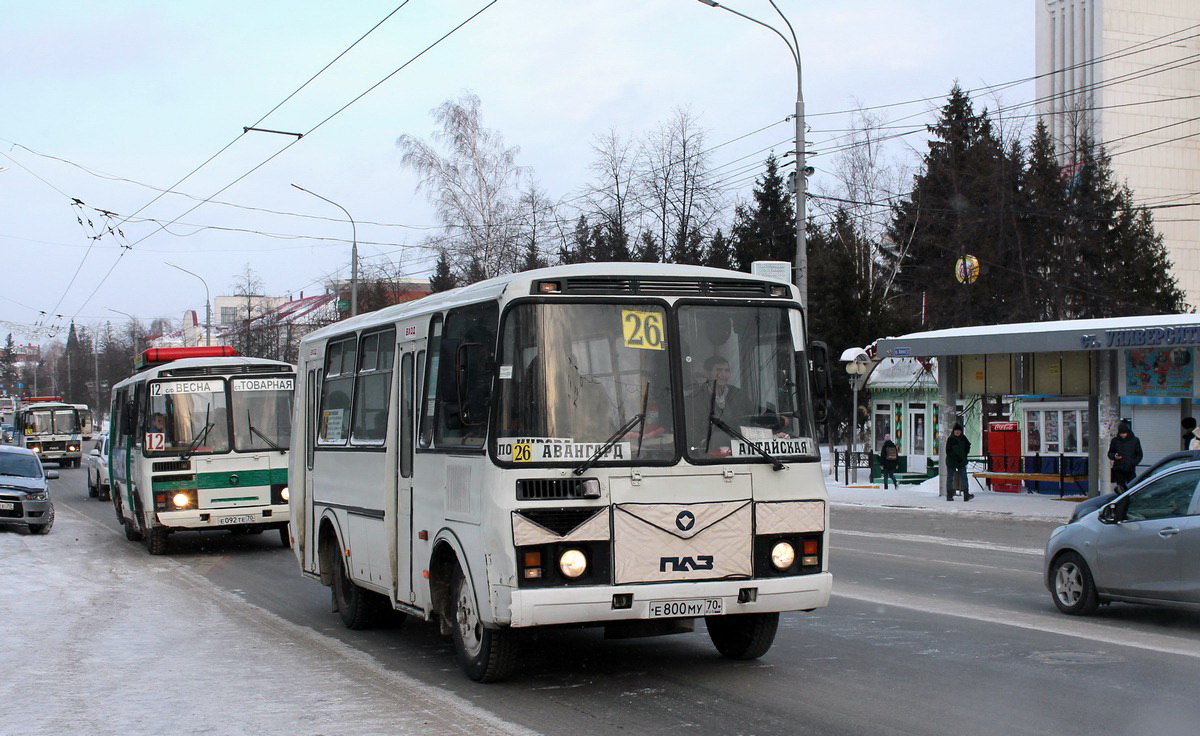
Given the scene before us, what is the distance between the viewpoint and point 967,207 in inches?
1949

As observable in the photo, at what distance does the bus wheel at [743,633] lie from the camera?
29.1 feet

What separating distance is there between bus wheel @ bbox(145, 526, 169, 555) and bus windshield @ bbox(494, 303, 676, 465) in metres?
12.8

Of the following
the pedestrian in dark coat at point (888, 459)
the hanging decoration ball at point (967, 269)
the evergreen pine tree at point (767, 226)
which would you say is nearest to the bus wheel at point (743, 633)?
the pedestrian in dark coat at point (888, 459)

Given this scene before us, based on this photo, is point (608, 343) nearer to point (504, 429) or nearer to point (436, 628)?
point (504, 429)

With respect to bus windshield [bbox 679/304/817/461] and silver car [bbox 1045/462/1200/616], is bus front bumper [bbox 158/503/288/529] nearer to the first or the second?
silver car [bbox 1045/462/1200/616]

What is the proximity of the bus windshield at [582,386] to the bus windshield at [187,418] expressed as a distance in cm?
1199

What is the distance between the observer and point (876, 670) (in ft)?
28.4

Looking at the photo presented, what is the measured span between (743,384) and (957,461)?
71.0ft

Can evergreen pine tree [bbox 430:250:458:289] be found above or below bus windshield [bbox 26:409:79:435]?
above

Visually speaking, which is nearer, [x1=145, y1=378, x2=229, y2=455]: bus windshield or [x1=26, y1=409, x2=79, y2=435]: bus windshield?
[x1=145, y1=378, x2=229, y2=455]: bus windshield

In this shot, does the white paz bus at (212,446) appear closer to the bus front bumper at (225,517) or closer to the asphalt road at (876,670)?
the bus front bumper at (225,517)

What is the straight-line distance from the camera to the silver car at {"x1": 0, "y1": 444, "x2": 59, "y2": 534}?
22547 mm

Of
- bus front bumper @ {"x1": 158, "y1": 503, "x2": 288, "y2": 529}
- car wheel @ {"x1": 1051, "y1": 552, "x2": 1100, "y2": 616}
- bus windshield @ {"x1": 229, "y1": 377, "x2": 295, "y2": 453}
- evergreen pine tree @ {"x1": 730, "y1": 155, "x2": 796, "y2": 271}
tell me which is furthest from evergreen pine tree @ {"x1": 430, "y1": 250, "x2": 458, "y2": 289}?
car wheel @ {"x1": 1051, "y1": 552, "x2": 1100, "y2": 616}

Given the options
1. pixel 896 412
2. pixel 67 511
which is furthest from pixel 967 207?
pixel 67 511
